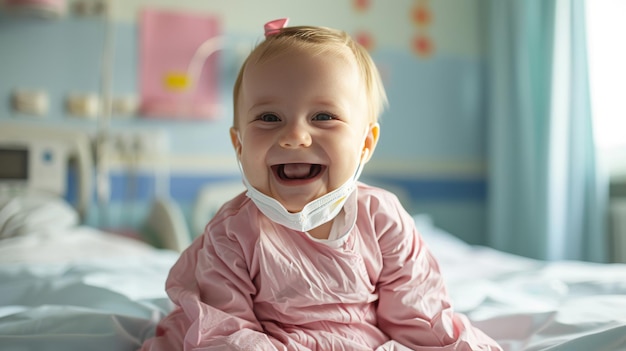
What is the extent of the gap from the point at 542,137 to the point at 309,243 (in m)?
2.31

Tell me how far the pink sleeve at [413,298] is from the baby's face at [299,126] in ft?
0.42

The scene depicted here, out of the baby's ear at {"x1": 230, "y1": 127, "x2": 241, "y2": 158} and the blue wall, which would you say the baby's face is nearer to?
the baby's ear at {"x1": 230, "y1": 127, "x2": 241, "y2": 158}

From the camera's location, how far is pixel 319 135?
0.85 meters

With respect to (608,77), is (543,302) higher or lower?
lower

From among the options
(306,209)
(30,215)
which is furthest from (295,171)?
(30,215)

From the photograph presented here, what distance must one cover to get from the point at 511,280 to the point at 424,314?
703 mm

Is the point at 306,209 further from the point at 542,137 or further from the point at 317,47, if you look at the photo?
the point at 542,137

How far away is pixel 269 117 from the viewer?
0.87m

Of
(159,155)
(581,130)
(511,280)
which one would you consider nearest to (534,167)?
(581,130)

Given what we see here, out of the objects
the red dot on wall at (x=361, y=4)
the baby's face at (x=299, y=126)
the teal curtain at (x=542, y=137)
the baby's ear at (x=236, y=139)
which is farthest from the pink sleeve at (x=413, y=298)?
the red dot on wall at (x=361, y=4)

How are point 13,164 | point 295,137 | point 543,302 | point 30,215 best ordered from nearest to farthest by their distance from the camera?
point 295,137 < point 543,302 < point 30,215 < point 13,164

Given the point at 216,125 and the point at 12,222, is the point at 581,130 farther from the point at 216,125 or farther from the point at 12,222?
the point at 12,222

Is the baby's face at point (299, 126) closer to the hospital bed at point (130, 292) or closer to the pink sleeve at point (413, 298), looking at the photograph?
the pink sleeve at point (413, 298)

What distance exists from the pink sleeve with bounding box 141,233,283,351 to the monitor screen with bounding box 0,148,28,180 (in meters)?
1.55
